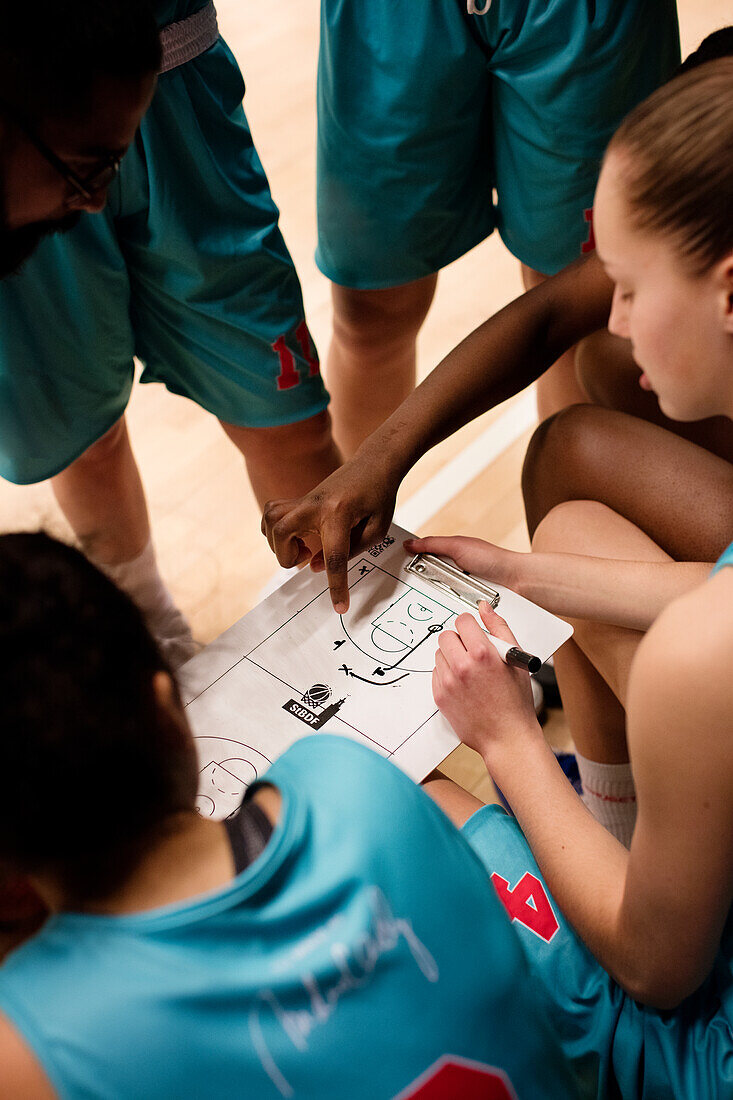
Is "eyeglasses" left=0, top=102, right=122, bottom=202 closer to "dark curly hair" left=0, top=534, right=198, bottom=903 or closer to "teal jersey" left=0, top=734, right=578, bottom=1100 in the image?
"dark curly hair" left=0, top=534, right=198, bottom=903

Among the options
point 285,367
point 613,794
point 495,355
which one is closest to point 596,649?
point 613,794

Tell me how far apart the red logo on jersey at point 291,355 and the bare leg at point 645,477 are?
0.98ft

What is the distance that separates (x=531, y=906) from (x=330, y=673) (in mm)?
256

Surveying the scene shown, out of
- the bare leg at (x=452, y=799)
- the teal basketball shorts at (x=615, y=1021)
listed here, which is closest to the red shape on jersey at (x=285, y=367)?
the bare leg at (x=452, y=799)

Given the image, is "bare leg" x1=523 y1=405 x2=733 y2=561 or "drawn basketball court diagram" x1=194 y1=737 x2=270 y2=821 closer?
"drawn basketball court diagram" x1=194 y1=737 x2=270 y2=821

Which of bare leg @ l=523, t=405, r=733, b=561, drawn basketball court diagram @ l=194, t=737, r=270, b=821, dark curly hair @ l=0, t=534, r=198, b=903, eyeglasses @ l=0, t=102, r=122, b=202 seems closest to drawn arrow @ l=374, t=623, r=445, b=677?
drawn basketball court diagram @ l=194, t=737, r=270, b=821

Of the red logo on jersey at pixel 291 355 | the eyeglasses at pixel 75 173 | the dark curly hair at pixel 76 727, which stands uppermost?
the eyeglasses at pixel 75 173

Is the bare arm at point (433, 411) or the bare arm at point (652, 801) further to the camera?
the bare arm at point (433, 411)

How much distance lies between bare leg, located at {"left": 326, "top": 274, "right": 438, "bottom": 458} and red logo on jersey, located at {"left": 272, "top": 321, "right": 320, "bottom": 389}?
18 cm

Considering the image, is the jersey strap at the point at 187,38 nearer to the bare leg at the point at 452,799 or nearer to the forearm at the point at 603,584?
the forearm at the point at 603,584

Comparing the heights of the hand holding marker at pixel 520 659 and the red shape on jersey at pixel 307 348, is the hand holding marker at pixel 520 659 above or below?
below

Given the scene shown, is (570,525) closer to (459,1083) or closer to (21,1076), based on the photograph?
(459,1083)

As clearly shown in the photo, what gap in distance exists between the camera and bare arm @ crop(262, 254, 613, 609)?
95cm

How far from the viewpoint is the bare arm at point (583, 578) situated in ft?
2.93
